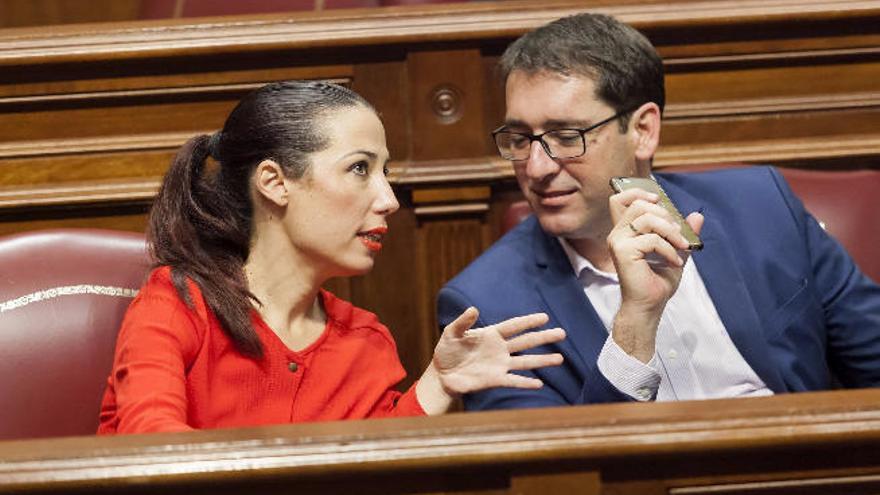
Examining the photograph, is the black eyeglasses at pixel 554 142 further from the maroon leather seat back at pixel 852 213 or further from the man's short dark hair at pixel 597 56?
the maroon leather seat back at pixel 852 213

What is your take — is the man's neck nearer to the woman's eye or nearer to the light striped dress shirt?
the light striped dress shirt

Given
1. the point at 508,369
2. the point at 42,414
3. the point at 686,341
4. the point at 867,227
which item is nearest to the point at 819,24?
the point at 867,227

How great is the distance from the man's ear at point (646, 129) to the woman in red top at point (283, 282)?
178 mm

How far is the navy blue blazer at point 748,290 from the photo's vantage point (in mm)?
852

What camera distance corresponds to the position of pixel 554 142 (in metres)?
0.89

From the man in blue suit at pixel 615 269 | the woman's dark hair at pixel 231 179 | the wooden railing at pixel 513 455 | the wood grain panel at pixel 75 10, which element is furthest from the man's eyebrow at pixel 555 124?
the wood grain panel at pixel 75 10

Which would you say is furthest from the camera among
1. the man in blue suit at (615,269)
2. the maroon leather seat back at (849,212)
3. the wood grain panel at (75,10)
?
the wood grain panel at (75,10)

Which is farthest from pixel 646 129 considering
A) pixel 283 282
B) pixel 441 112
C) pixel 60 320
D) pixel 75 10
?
pixel 75 10

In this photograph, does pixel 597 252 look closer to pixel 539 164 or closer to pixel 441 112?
pixel 539 164

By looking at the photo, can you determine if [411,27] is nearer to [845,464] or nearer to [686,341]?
[686,341]

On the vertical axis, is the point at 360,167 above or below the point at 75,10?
below

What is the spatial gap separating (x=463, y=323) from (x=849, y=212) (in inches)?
13.5

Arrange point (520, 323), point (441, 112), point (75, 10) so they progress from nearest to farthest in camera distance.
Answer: point (520, 323), point (441, 112), point (75, 10)

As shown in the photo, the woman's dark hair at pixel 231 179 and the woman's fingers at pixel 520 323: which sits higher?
the woman's dark hair at pixel 231 179
